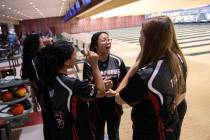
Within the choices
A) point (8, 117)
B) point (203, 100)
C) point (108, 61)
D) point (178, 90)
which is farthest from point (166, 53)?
point (203, 100)

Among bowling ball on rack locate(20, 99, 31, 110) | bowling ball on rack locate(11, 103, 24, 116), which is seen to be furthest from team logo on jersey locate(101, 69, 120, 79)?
bowling ball on rack locate(20, 99, 31, 110)

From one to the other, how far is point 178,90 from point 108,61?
3.20 ft

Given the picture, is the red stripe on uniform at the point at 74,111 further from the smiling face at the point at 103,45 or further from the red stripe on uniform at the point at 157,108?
the smiling face at the point at 103,45

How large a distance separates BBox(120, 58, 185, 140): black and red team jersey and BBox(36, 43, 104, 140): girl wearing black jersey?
0.33 m

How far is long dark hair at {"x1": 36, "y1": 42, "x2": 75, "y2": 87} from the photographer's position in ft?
5.91

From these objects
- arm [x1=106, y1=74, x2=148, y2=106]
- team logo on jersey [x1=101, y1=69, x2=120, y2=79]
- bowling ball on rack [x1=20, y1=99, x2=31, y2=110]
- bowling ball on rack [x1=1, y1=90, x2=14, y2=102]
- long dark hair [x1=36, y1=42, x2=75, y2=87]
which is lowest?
bowling ball on rack [x1=20, y1=99, x2=31, y2=110]

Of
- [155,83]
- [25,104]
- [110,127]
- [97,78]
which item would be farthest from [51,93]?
[25,104]

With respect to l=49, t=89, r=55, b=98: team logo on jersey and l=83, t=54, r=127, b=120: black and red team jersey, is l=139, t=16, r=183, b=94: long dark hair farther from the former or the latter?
l=83, t=54, r=127, b=120: black and red team jersey

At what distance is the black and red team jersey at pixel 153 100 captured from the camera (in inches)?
59.9

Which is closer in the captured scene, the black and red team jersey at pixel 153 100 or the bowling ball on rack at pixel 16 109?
the black and red team jersey at pixel 153 100

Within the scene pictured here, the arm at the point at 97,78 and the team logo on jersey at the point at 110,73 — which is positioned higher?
the arm at the point at 97,78

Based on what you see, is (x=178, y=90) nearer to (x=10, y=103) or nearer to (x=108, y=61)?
(x=108, y=61)

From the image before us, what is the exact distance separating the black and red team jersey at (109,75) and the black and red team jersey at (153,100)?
31.3 inches

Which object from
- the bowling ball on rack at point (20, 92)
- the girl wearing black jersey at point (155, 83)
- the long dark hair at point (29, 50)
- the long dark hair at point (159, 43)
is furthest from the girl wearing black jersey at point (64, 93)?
the bowling ball on rack at point (20, 92)
